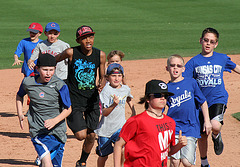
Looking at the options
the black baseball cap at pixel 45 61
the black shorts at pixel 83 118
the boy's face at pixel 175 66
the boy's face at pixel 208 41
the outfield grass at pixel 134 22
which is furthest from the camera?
the outfield grass at pixel 134 22

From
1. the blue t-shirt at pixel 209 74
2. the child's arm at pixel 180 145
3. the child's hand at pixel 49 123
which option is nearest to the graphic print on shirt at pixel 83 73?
the blue t-shirt at pixel 209 74

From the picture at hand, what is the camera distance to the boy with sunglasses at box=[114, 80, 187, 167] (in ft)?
18.0

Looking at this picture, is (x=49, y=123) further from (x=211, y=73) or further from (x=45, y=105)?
(x=211, y=73)

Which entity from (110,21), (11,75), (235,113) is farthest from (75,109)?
(110,21)

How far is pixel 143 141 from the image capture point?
5512 mm

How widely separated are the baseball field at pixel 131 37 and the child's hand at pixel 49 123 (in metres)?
2.55

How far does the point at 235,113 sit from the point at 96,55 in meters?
6.22

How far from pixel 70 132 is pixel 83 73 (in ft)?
11.2

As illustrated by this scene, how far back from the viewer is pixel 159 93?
219 inches

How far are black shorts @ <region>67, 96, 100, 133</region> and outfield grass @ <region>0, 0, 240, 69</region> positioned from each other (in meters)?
13.5

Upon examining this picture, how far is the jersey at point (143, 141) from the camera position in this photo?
18.0ft

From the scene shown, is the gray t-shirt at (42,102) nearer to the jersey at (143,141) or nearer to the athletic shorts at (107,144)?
the athletic shorts at (107,144)

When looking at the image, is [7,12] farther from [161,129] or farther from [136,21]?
[161,129]

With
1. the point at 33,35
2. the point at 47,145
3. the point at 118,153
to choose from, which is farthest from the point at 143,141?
the point at 33,35
